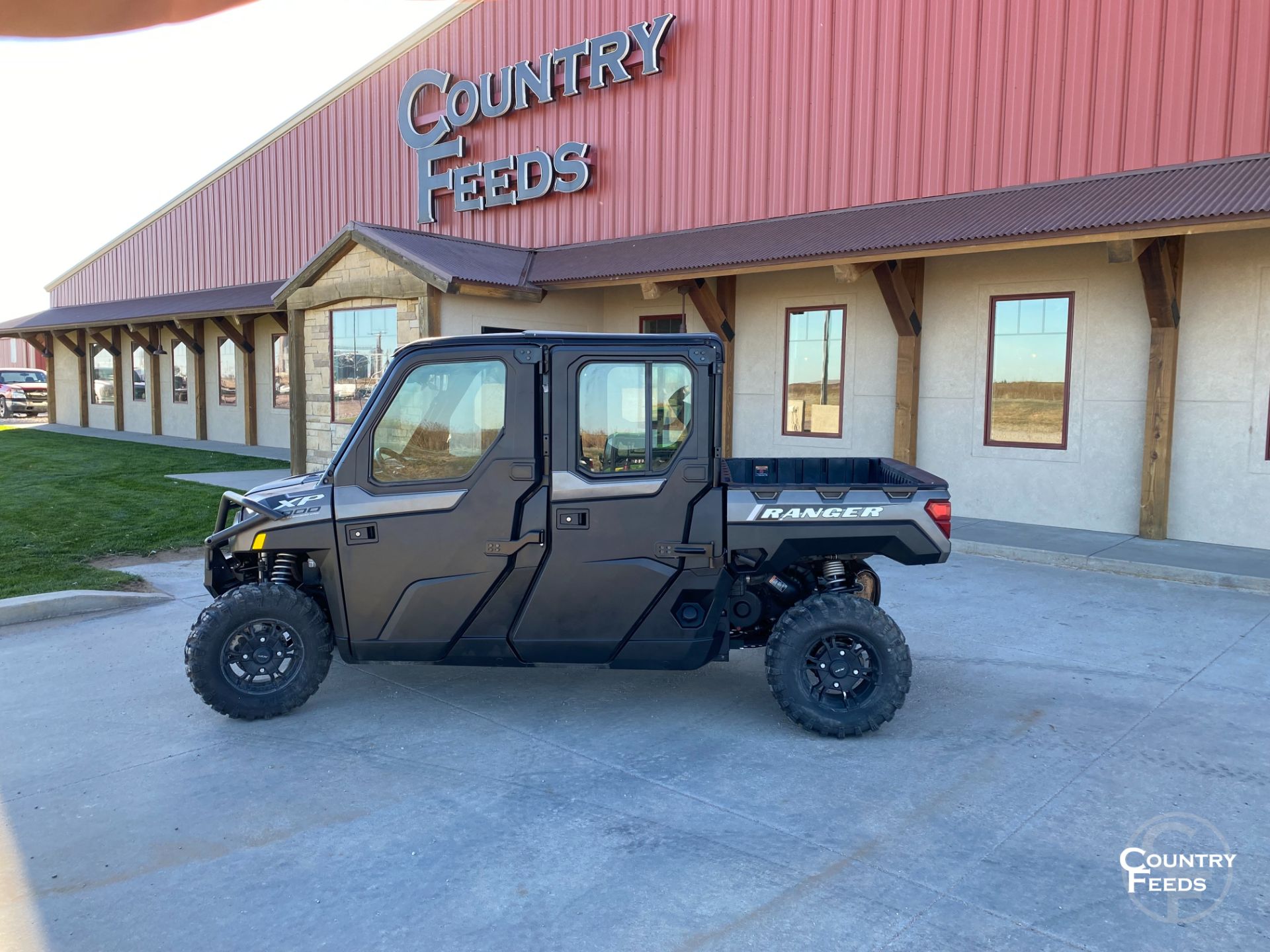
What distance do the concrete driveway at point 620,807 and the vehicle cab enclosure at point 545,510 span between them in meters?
0.62

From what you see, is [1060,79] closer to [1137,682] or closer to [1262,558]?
[1262,558]

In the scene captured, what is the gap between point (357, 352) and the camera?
43.6ft

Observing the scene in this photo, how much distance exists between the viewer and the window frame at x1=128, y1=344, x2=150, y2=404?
84.1 ft

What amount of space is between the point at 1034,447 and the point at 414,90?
13.6 m

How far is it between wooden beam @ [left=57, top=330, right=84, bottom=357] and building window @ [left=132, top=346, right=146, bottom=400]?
282 centimetres

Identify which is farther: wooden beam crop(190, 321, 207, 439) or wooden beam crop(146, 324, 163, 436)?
wooden beam crop(146, 324, 163, 436)

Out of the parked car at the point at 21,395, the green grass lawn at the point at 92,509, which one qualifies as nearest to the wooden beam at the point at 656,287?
the green grass lawn at the point at 92,509

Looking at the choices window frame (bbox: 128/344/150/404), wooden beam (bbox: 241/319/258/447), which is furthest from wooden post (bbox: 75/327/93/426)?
wooden beam (bbox: 241/319/258/447)

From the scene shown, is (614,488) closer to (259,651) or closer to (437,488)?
(437,488)

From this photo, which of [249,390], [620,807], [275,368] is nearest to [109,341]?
[249,390]

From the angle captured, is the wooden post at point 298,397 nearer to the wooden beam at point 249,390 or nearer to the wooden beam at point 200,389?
the wooden beam at point 249,390

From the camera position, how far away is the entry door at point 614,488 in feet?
16.0

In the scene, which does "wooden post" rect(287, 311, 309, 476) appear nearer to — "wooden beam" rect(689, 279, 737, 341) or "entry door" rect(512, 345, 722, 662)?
"wooden beam" rect(689, 279, 737, 341)

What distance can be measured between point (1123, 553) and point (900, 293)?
4184 mm
